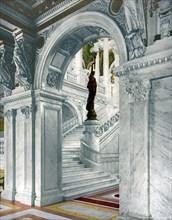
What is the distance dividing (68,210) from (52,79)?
144 inches

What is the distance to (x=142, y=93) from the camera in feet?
15.7

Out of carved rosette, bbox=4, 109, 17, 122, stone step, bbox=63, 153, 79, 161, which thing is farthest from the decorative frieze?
stone step, bbox=63, 153, 79, 161

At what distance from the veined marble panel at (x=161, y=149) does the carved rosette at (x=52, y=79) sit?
140 inches

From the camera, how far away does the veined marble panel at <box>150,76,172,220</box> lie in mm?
4387

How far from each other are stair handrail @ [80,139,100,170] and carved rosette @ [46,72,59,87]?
13.1 feet

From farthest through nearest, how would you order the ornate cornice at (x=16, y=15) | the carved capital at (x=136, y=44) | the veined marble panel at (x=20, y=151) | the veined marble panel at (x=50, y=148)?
the veined marble panel at (x=20, y=151) → the veined marble panel at (x=50, y=148) → the ornate cornice at (x=16, y=15) → the carved capital at (x=136, y=44)

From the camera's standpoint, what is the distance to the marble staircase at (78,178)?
26.7 feet

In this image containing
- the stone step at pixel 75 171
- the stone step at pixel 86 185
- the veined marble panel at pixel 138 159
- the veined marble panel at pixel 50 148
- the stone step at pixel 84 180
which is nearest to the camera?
the veined marble panel at pixel 138 159

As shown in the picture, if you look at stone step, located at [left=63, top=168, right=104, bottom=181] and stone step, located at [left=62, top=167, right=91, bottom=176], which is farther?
stone step, located at [left=62, top=167, right=91, bottom=176]

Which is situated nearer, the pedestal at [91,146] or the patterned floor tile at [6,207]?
the patterned floor tile at [6,207]

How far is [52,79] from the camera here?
744 centimetres

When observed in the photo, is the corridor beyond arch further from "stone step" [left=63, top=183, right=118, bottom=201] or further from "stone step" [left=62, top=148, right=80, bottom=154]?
"stone step" [left=62, top=148, right=80, bottom=154]

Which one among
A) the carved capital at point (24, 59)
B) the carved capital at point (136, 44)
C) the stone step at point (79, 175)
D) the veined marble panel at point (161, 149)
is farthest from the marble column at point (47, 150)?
the veined marble panel at point (161, 149)

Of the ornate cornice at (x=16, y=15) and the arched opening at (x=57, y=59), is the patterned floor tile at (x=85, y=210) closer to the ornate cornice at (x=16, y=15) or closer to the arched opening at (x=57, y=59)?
the arched opening at (x=57, y=59)
